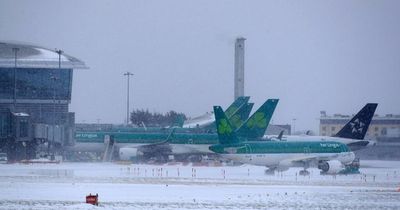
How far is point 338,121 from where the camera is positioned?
636 feet

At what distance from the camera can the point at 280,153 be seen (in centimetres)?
7150

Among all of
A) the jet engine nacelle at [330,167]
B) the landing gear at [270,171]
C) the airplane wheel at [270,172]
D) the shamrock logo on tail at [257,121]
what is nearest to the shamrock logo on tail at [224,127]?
the landing gear at [270,171]

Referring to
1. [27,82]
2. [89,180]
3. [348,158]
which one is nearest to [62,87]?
[27,82]

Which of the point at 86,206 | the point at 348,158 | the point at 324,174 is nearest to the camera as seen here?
the point at 86,206

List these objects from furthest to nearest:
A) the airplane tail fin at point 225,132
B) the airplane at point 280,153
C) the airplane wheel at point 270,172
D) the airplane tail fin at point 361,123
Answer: the airplane tail fin at point 361,123 → the airplane tail fin at point 225,132 → the airplane at point 280,153 → the airplane wheel at point 270,172

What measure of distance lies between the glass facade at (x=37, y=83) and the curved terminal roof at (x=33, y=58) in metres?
1.01

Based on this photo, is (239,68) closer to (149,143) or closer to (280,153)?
(149,143)

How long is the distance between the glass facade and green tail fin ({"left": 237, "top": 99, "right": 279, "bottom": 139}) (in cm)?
4962

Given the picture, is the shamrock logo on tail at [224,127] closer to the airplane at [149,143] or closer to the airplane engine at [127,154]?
the airplane at [149,143]

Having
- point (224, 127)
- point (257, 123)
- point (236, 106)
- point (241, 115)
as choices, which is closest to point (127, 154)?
point (241, 115)

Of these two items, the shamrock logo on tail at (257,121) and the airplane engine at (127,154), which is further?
the airplane engine at (127,154)

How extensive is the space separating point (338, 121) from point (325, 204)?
157692 mm

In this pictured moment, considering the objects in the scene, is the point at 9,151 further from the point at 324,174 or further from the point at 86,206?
the point at 86,206

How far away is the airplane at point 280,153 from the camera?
70375mm
